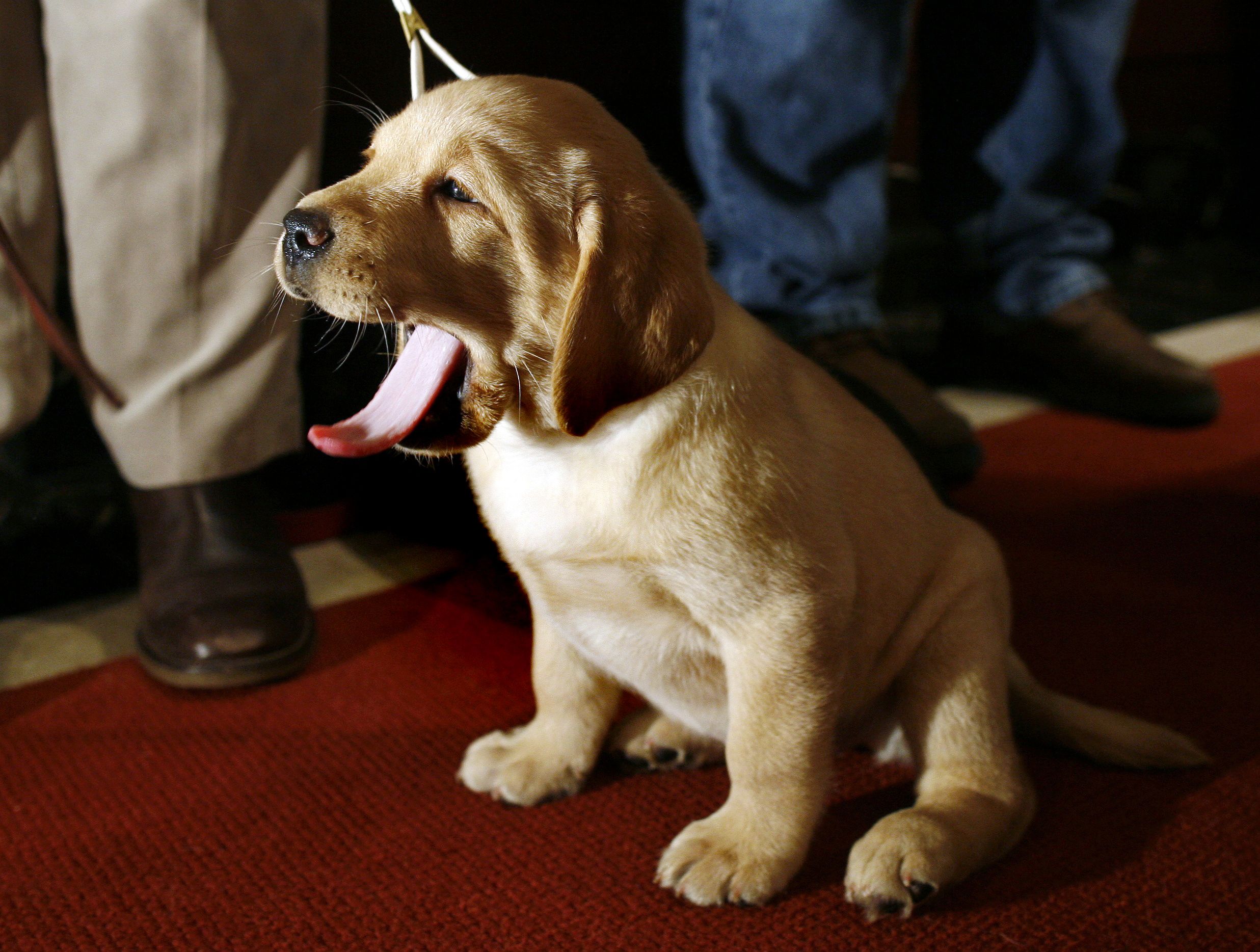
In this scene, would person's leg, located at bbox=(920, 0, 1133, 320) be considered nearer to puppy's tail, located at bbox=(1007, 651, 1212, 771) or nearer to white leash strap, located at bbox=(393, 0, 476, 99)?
puppy's tail, located at bbox=(1007, 651, 1212, 771)

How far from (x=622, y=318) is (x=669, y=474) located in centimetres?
17

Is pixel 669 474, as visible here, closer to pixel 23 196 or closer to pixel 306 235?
pixel 306 235

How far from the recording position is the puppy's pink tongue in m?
0.98

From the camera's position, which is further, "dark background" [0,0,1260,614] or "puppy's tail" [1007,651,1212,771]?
"dark background" [0,0,1260,614]

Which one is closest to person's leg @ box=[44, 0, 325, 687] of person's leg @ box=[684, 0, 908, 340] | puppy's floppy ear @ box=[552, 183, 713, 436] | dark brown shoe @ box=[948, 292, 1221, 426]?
puppy's floppy ear @ box=[552, 183, 713, 436]

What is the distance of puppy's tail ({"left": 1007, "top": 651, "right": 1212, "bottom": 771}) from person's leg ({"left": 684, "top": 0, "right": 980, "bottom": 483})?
840 mm

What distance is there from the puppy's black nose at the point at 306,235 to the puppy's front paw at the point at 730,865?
0.67m

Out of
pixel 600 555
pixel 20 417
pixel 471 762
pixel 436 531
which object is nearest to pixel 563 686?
pixel 471 762

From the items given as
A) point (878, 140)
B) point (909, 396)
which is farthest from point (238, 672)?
point (878, 140)

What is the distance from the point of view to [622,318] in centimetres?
96

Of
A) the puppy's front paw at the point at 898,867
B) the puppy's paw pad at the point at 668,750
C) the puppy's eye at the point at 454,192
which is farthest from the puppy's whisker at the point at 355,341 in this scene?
the puppy's front paw at the point at 898,867

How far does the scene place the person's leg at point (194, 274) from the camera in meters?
1.44

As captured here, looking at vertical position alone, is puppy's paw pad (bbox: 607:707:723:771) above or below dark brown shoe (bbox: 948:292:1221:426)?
A: above

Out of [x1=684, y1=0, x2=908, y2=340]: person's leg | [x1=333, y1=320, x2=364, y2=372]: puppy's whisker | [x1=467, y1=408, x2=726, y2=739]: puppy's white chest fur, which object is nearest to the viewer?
[x1=467, y1=408, x2=726, y2=739]: puppy's white chest fur
